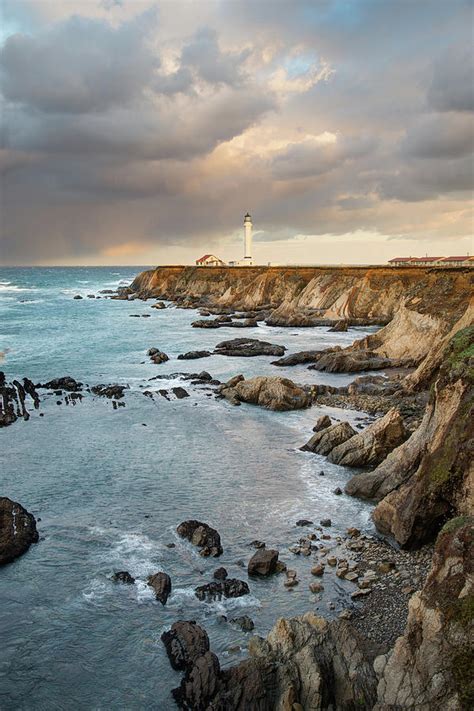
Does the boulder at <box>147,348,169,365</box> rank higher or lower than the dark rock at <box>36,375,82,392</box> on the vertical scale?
higher

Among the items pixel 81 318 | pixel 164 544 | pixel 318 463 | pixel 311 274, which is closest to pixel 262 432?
pixel 318 463

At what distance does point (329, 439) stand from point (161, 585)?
13.6 meters

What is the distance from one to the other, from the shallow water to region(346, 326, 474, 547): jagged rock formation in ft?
7.23

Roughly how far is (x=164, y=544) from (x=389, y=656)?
10.0 metres

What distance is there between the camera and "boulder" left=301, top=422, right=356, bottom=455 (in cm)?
2792

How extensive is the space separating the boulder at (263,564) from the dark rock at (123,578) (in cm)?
367

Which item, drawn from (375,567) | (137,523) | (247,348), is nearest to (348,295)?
(247,348)

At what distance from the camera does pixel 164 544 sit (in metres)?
19.7

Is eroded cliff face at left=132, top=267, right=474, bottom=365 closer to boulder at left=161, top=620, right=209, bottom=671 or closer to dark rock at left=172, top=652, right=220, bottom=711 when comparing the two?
boulder at left=161, top=620, right=209, bottom=671

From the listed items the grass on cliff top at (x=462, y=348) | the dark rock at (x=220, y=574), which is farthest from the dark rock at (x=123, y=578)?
the grass on cliff top at (x=462, y=348)

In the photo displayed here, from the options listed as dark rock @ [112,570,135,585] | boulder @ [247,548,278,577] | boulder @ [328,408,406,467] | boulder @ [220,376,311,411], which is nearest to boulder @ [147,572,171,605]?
dark rock @ [112,570,135,585]

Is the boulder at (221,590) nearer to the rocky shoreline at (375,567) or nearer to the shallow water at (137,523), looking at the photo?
the rocky shoreline at (375,567)

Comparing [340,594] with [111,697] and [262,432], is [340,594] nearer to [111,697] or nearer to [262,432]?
[111,697]

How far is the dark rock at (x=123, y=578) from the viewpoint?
17312mm
